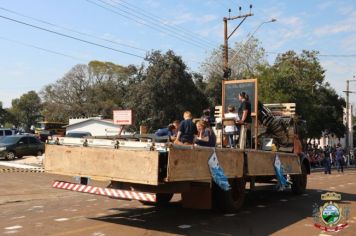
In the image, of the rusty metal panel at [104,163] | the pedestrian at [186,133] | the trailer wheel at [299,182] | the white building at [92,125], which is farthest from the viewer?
the white building at [92,125]

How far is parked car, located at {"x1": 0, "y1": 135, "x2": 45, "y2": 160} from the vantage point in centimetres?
2845

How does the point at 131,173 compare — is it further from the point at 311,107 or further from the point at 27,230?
the point at 311,107

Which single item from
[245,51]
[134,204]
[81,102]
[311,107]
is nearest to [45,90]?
[81,102]

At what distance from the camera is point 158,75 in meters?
36.2

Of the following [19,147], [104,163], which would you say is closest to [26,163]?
[19,147]

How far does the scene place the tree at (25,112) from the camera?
11006cm

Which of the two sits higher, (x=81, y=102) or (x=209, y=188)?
(x=81, y=102)

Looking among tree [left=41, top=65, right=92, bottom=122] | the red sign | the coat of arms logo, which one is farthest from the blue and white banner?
tree [left=41, top=65, right=92, bottom=122]

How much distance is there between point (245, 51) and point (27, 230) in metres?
39.3

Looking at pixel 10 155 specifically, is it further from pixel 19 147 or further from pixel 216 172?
pixel 216 172

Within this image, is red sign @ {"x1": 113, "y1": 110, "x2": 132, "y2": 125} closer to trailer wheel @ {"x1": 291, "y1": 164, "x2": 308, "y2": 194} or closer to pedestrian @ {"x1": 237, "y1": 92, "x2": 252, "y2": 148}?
pedestrian @ {"x1": 237, "y1": 92, "x2": 252, "y2": 148}

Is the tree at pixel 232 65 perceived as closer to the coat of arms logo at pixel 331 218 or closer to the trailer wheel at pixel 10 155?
the trailer wheel at pixel 10 155

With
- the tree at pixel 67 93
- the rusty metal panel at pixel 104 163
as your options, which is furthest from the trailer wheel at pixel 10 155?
the tree at pixel 67 93

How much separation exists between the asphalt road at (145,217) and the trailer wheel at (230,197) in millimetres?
164
